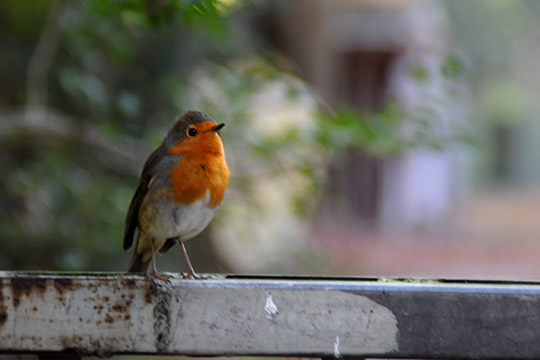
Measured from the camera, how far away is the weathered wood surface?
5.25 ft

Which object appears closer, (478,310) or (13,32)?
(478,310)

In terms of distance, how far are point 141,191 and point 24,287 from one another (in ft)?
4.18

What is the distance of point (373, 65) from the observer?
53.7 ft

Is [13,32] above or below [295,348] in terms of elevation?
above

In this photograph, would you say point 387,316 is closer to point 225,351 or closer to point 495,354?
point 495,354

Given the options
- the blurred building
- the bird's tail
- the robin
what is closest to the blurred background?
the robin

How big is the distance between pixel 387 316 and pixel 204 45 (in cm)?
578

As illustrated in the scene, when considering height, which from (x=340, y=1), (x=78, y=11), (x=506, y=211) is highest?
(x=340, y=1)

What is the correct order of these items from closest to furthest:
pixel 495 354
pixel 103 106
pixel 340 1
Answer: pixel 495 354
pixel 103 106
pixel 340 1

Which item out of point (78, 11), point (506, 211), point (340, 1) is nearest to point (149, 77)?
point (78, 11)

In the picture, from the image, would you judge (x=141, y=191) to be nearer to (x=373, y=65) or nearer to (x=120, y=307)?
(x=120, y=307)

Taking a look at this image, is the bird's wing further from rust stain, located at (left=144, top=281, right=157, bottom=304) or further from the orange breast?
rust stain, located at (left=144, top=281, right=157, bottom=304)

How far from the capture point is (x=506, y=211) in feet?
73.0

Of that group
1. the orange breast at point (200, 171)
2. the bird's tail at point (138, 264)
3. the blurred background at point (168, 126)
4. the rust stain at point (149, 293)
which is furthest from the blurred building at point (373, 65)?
the rust stain at point (149, 293)
